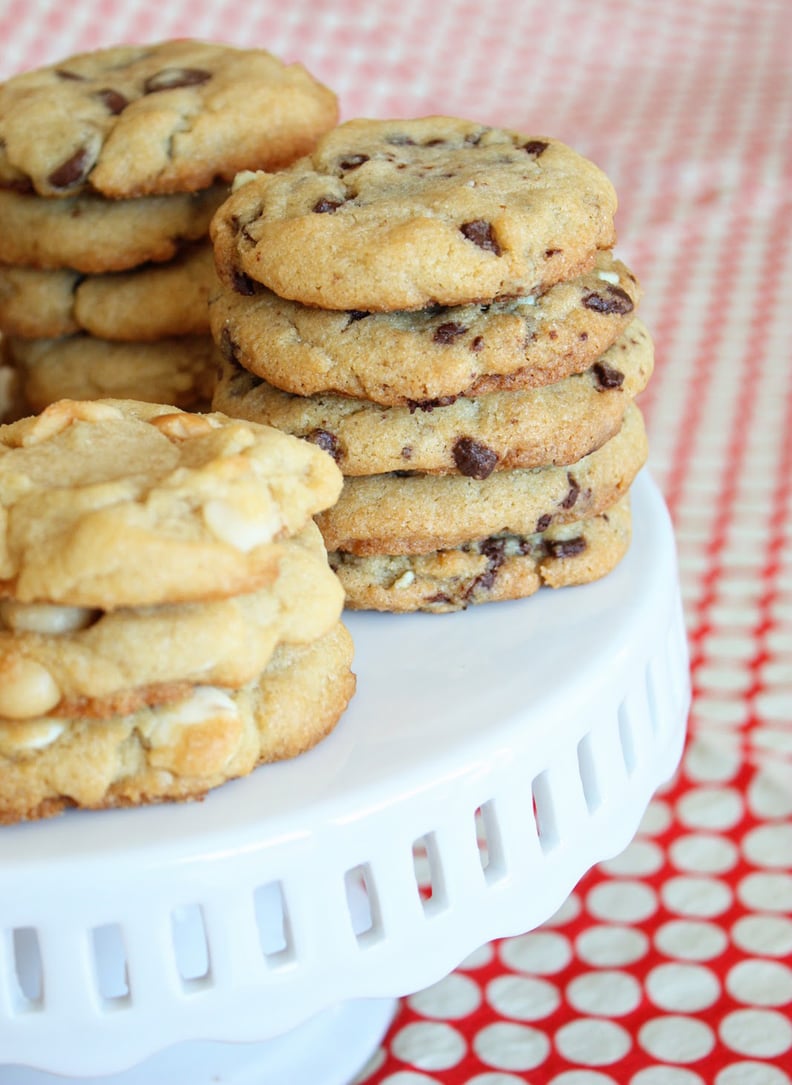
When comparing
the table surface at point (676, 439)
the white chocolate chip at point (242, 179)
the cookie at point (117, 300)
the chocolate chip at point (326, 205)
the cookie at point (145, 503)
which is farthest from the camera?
the table surface at point (676, 439)

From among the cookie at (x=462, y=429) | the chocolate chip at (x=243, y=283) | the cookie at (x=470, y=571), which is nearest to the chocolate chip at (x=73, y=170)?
the chocolate chip at (x=243, y=283)

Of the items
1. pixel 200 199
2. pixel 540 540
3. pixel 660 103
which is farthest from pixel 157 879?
pixel 660 103

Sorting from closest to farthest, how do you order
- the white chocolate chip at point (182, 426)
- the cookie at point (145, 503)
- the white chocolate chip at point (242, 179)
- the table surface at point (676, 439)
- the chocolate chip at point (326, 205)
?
the cookie at point (145, 503) → the white chocolate chip at point (182, 426) → the chocolate chip at point (326, 205) → the white chocolate chip at point (242, 179) → the table surface at point (676, 439)

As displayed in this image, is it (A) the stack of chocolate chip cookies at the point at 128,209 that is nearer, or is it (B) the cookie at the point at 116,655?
(B) the cookie at the point at 116,655

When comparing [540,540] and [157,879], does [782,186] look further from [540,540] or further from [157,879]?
[157,879]

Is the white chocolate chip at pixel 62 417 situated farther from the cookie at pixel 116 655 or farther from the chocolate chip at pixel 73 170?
the chocolate chip at pixel 73 170
